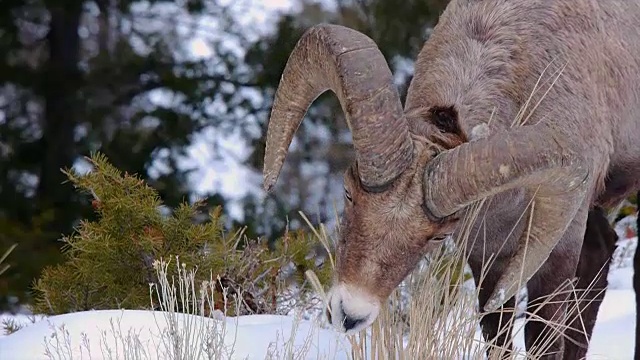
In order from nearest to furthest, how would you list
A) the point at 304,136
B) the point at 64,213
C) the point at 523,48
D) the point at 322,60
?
the point at 322,60 → the point at 523,48 → the point at 64,213 → the point at 304,136

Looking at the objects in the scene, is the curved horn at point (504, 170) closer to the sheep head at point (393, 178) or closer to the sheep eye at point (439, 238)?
the sheep head at point (393, 178)

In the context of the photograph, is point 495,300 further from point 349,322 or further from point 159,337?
point 159,337

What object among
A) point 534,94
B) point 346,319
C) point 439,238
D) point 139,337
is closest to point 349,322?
point 346,319

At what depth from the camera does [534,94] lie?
131 inches

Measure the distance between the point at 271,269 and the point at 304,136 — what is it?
149 inches

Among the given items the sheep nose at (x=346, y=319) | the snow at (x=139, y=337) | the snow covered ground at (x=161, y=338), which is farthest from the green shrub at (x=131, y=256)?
the sheep nose at (x=346, y=319)

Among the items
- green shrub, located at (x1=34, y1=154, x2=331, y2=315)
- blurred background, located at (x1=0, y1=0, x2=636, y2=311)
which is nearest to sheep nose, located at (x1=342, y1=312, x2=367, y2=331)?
green shrub, located at (x1=34, y1=154, x2=331, y2=315)

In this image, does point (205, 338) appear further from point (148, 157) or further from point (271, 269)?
point (148, 157)

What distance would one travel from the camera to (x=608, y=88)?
362 centimetres

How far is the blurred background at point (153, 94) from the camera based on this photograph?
25.5 ft

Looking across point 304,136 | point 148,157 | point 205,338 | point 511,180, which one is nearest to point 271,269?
point 205,338

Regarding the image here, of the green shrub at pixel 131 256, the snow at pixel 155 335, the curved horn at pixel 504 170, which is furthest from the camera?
the green shrub at pixel 131 256

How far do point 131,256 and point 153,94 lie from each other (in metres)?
3.65

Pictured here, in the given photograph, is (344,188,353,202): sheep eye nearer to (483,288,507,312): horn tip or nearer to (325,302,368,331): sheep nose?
(325,302,368,331): sheep nose
